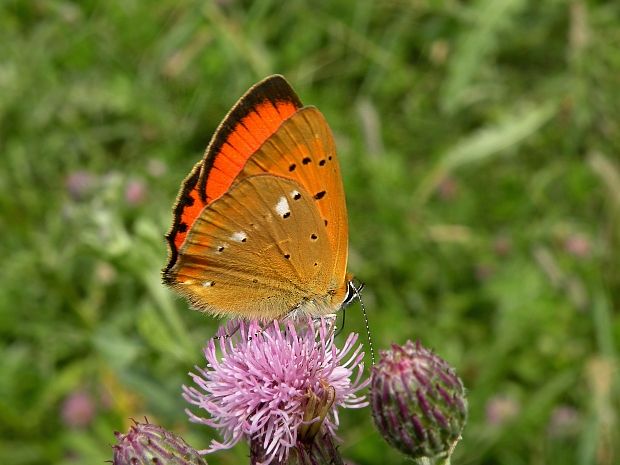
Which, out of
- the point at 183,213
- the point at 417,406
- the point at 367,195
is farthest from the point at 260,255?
the point at 367,195

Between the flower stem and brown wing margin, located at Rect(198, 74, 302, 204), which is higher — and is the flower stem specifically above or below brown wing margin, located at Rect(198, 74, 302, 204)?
below

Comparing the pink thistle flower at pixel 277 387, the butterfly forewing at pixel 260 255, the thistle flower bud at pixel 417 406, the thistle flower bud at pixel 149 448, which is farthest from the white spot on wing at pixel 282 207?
the thistle flower bud at pixel 149 448

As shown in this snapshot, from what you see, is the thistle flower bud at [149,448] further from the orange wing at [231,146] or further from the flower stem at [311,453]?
the orange wing at [231,146]

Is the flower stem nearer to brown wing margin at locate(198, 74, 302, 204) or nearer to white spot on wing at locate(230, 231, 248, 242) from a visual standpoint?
white spot on wing at locate(230, 231, 248, 242)

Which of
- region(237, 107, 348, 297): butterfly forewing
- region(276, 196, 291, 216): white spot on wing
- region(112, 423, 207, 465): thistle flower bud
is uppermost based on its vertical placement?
region(237, 107, 348, 297): butterfly forewing

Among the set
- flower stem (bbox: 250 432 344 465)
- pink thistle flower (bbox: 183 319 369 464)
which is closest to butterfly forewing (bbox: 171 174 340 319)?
pink thistle flower (bbox: 183 319 369 464)
